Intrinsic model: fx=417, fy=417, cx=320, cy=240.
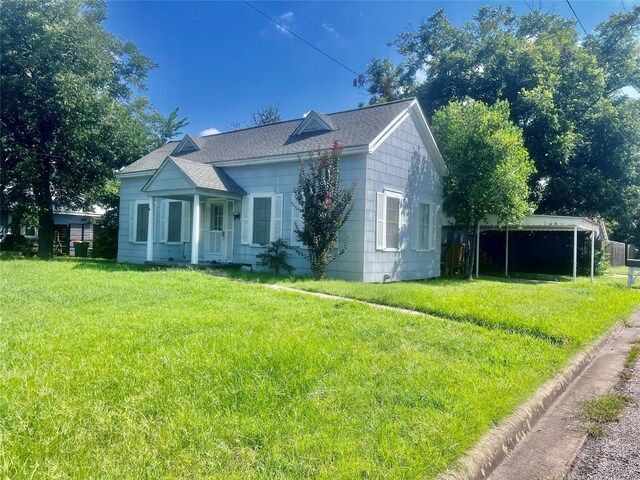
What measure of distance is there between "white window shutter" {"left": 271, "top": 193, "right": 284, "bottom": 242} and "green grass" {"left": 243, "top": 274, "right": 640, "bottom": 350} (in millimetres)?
2359

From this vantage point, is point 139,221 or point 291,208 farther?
point 139,221

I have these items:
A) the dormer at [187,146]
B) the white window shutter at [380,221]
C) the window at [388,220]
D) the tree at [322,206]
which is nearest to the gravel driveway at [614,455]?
the tree at [322,206]

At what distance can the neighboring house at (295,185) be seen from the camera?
38.5 feet

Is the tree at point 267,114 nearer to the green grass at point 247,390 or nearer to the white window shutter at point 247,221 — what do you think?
the white window shutter at point 247,221

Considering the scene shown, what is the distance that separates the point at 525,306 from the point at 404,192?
616 centimetres

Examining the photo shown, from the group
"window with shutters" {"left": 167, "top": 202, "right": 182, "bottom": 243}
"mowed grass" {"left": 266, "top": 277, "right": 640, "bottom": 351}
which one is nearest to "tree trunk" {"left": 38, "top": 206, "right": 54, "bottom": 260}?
"window with shutters" {"left": 167, "top": 202, "right": 182, "bottom": 243}

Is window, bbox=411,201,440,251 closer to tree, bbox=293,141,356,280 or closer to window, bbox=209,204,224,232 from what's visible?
tree, bbox=293,141,356,280

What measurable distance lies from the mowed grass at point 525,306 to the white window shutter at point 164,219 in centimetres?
719

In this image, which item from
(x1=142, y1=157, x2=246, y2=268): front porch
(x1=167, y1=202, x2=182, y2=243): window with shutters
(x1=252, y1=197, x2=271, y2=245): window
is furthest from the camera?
(x1=167, y1=202, x2=182, y2=243): window with shutters

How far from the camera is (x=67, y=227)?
26141 mm

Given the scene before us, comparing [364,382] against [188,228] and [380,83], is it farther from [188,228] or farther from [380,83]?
[380,83]

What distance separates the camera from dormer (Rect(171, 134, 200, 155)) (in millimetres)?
17127

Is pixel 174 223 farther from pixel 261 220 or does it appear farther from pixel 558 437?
pixel 558 437

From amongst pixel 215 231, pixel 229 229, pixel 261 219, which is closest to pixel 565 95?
pixel 261 219
